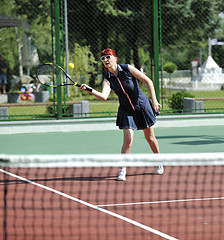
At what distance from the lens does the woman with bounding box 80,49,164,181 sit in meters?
6.85

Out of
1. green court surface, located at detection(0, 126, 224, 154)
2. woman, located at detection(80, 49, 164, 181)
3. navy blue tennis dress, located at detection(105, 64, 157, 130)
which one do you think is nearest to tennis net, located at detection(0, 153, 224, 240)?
woman, located at detection(80, 49, 164, 181)

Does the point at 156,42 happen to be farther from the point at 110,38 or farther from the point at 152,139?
the point at 110,38

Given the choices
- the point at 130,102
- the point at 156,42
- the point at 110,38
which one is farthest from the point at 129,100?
the point at 110,38

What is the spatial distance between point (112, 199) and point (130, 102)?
1.45 metres

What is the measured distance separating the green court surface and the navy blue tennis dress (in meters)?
2.44

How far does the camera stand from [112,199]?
6.01 meters

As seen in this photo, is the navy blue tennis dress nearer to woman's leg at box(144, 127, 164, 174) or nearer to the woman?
the woman

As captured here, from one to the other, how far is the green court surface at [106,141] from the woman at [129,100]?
243 cm

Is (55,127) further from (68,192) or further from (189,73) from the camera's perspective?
(189,73)

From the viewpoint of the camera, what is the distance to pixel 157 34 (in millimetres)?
13094

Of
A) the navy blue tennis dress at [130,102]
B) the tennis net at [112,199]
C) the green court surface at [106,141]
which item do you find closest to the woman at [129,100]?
the navy blue tennis dress at [130,102]

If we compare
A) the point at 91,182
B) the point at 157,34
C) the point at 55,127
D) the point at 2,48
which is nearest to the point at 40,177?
the point at 91,182

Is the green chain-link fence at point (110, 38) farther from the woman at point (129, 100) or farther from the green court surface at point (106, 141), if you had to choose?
the woman at point (129, 100)

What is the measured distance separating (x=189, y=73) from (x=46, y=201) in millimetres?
41858
